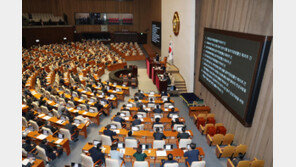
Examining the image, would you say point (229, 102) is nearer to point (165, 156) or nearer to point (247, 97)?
point (247, 97)

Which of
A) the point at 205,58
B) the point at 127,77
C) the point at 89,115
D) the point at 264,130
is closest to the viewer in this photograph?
the point at 264,130

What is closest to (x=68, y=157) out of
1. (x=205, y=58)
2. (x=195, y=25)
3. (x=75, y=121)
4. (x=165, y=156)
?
(x=75, y=121)

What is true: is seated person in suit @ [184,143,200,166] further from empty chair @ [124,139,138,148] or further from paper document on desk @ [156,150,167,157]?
empty chair @ [124,139,138,148]

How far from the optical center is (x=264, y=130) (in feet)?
25.8

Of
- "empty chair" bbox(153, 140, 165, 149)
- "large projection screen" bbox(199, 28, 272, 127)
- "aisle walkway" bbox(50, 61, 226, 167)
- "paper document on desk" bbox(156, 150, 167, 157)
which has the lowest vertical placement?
"aisle walkway" bbox(50, 61, 226, 167)

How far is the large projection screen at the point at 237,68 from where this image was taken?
294 inches

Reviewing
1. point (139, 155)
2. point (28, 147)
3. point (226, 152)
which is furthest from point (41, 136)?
point (226, 152)

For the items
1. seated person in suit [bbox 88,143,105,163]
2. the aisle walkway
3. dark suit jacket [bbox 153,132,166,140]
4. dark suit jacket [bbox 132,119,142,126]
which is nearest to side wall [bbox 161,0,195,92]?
the aisle walkway

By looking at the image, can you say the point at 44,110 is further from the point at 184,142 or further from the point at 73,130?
the point at 184,142

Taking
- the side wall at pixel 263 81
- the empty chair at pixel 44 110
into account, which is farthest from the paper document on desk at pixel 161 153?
the empty chair at pixel 44 110

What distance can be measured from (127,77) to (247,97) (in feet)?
40.9

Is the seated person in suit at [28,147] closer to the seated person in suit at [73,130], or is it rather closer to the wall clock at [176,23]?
the seated person in suit at [73,130]

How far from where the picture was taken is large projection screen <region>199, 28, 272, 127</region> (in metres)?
7.48

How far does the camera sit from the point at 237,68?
28.6 feet
